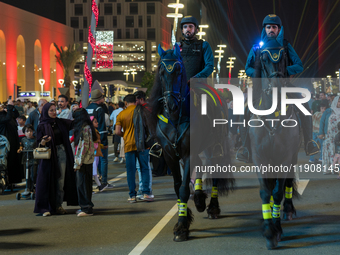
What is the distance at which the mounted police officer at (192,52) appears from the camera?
7875 millimetres

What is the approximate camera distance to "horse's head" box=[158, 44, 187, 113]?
21.3 feet

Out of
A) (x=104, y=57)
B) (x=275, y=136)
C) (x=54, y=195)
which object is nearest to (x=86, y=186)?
(x=54, y=195)

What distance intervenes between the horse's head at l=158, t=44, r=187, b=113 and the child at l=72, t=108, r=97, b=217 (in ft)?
9.03

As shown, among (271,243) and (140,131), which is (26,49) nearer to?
(140,131)

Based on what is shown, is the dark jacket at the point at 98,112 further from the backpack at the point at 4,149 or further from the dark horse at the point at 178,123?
the dark horse at the point at 178,123

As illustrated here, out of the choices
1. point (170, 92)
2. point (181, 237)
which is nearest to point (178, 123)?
point (170, 92)

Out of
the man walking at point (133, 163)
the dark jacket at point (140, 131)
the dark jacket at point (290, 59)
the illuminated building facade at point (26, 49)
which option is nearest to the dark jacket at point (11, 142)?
the man walking at point (133, 163)

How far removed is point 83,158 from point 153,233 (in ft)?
7.64

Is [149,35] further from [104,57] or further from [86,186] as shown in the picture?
[86,186]

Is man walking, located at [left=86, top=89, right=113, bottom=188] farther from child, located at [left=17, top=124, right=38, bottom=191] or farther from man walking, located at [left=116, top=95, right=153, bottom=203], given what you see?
man walking, located at [left=116, top=95, right=153, bottom=203]

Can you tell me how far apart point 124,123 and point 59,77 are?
246ft

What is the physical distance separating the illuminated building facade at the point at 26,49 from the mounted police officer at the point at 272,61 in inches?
2129

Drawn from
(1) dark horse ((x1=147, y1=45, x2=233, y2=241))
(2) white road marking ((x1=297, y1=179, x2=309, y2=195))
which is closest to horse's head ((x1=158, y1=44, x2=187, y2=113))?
(1) dark horse ((x1=147, y1=45, x2=233, y2=241))

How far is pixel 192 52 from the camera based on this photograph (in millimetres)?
7883
